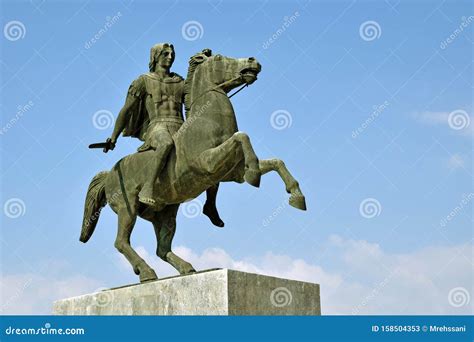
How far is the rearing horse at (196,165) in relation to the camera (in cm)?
927

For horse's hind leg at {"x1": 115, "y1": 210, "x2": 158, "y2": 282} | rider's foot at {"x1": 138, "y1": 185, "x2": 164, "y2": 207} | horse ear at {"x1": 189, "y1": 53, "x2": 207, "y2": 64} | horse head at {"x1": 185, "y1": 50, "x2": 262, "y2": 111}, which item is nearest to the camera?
rider's foot at {"x1": 138, "y1": 185, "x2": 164, "y2": 207}

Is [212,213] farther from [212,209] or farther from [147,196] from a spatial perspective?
[147,196]

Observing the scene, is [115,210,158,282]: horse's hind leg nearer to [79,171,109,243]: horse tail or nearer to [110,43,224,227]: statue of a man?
[110,43,224,227]: statue of a man

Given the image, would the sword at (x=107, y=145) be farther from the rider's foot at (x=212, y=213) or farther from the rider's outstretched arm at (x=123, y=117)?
the rider's foot at (x=212, y=213)

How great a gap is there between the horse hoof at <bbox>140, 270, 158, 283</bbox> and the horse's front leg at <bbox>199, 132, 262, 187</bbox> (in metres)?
1.65

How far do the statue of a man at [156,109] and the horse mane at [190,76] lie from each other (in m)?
0.27

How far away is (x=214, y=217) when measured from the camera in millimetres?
10883

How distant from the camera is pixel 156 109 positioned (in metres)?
10.8

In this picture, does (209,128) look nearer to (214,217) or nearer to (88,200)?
(214,217)

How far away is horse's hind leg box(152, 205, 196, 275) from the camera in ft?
34.3

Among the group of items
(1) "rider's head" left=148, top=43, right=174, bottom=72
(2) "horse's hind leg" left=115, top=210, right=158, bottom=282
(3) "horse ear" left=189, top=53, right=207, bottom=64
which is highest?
(1) "rider's head" left=148, top=43, right=174, bottom=72

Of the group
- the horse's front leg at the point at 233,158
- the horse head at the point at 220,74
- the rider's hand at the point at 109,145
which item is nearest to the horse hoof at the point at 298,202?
the horse's front leg at the point at 233,158

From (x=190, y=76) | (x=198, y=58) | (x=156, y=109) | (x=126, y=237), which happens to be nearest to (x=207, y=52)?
(x=198, y=58)

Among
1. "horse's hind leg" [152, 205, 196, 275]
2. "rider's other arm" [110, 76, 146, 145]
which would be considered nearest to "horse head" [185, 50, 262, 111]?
"rider's other arm" [110, 76, 146, 145]
